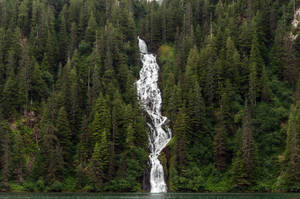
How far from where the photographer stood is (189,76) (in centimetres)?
11800

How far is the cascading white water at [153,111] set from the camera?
10059 cm

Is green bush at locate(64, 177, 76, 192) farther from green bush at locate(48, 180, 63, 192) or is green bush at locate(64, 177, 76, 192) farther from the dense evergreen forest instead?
green bush at locate(48, 180, 63, 192)

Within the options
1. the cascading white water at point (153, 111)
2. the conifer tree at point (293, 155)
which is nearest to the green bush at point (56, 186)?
the cascading white water at point (153, 111)

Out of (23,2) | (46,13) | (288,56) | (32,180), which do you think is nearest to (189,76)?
(288,56)

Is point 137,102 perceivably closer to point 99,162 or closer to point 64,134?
point 64,134

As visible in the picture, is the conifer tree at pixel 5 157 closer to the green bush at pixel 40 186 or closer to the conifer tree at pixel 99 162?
the green bush at pixel 40 186

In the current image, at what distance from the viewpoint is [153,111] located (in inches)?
4830

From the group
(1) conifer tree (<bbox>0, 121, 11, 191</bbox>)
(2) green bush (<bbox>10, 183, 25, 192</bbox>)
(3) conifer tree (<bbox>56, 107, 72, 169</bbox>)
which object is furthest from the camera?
(3) conifer tree (<bbox>56, 107, 72, 169</bbox>)

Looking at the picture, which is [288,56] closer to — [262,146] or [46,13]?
[262,146]

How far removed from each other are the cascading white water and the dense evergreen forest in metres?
2.02

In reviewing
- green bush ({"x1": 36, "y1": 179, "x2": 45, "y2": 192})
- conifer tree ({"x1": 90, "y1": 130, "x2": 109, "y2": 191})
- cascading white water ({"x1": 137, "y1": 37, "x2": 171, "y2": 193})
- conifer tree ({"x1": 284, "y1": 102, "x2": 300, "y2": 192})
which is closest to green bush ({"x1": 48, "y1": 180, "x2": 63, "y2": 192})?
green bush ({"x1": 36, "y1": 179, "x2": 45, "y2": 192})

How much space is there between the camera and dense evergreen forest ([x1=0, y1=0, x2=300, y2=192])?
95938mm

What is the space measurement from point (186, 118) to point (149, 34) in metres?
61.6

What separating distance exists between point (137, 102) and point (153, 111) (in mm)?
7432
